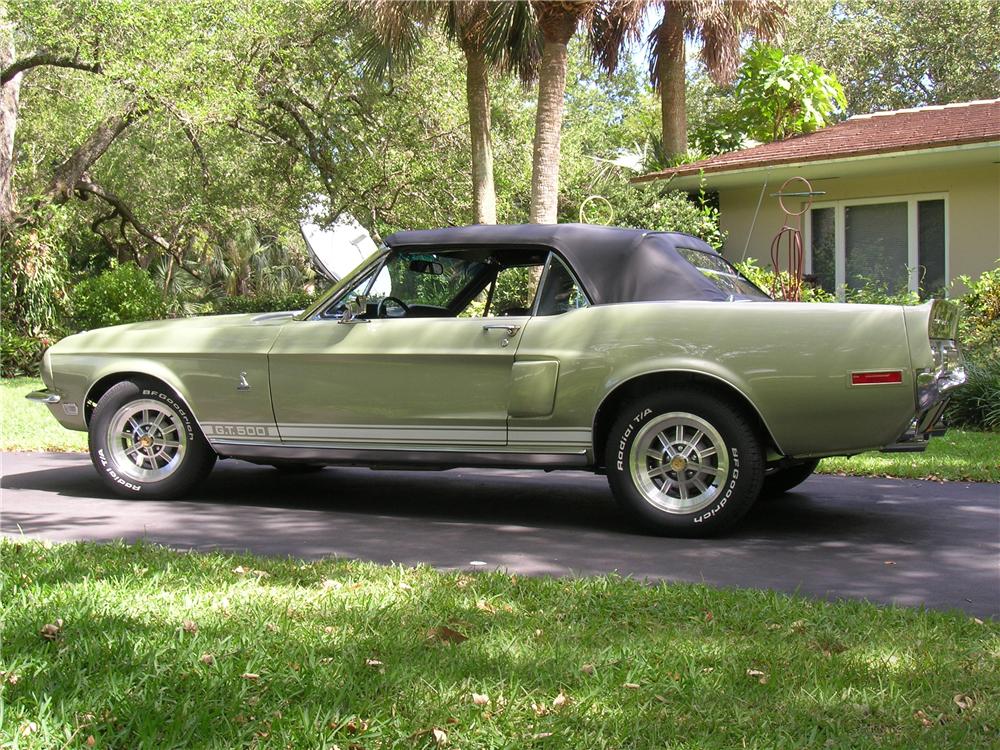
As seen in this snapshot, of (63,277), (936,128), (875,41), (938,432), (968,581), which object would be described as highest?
(875,41)

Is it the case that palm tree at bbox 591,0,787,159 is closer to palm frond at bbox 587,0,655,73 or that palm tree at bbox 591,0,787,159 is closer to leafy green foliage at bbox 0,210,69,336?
palm frond at bbox 587,0,655,73

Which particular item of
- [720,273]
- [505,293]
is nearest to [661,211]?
[505,293]

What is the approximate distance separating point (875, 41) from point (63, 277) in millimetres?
25658

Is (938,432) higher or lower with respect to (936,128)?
lower

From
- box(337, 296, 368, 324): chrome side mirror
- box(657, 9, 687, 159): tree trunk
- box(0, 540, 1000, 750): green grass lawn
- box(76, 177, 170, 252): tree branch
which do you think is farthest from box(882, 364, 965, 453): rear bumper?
box(76, 177, 170, 252): tree branch

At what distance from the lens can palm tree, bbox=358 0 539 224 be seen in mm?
15234

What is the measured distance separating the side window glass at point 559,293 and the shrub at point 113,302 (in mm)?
15404

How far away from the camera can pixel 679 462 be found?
5.90 meters

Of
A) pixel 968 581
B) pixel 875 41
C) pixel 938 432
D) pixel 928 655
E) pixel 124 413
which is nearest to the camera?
pixel 928 655

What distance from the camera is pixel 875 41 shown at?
33469 millimetres

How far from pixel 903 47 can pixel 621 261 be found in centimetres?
3154

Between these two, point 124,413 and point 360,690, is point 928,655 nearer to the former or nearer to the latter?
point 360,690

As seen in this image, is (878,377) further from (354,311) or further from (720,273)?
(354,311)

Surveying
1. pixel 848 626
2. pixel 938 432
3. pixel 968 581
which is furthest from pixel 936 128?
pixel 848 626
